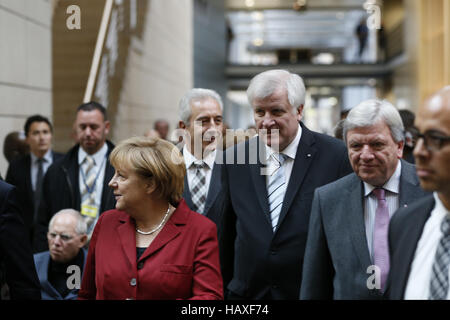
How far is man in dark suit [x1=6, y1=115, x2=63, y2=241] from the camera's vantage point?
5.60 meters

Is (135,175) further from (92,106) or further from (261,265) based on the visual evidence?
(92,106)

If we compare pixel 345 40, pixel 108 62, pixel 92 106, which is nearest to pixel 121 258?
pixel 92 106

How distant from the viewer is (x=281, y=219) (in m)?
3.27

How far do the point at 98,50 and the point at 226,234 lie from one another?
8.35 metres

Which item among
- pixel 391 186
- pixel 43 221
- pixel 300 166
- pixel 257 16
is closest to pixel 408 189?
pixel 391 186

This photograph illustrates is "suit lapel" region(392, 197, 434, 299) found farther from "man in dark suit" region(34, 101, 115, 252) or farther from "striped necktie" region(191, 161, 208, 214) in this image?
"man in dark suit" region(34, 101, 115, 252)

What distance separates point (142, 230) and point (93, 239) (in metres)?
0.25

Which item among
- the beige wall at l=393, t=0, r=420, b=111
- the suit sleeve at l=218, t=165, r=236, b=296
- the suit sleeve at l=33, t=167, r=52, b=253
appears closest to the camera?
the suit sleeve at l=218, t=165, r=236, b=296

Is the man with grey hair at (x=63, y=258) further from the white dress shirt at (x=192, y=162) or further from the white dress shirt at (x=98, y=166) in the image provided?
the white dress shirt at (x=192, y=162)

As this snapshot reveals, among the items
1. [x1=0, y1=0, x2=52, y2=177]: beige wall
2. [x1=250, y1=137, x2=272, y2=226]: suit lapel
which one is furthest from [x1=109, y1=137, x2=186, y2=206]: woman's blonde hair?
[x1=0, y1=0, x2=52, y2=177]: beige wall

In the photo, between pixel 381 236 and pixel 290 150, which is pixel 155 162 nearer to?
pixel 290 150

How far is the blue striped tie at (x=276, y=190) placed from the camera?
3.35 m

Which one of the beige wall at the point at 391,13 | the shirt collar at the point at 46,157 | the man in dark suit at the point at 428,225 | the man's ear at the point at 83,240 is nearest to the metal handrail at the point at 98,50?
the shirt collar at the point at 46,157

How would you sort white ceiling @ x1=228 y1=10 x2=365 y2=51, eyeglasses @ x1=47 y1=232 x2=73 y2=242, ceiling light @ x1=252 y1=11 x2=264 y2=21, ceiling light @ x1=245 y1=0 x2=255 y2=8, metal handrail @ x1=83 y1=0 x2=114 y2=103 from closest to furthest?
eyeglasses @ x1=47 y1=232 x2=73 y2=242
metal handrail @ x1=83 y1=0 x2=114 y2=103
ceiling light @ x1=245 y1=0 x2=255 y2=8
ceiling light @ x1=252 y1=11 x2=264 y2=21
white ceiling @ x1=228 y1=10 x2=365 y2=51
